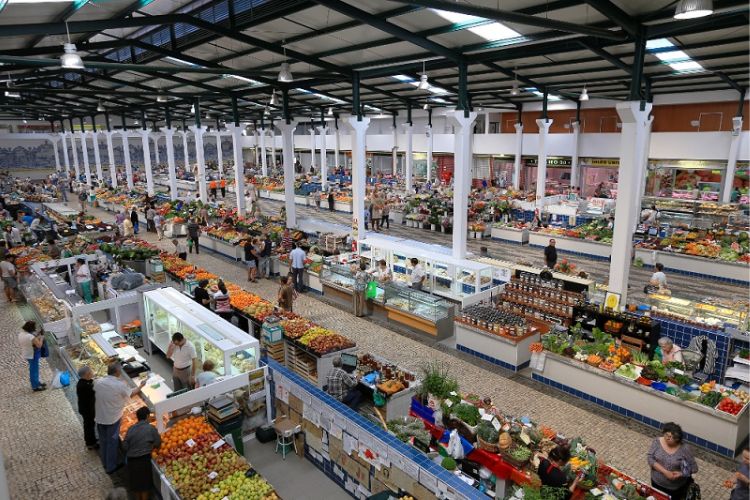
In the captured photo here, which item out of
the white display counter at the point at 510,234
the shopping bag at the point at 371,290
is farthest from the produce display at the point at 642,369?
the white display counter at the point at 510,234

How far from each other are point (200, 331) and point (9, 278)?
9130mm

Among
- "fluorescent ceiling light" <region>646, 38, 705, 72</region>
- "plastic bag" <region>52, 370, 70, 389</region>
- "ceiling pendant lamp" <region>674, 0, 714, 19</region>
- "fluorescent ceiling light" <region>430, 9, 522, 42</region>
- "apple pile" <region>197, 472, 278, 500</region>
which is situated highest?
"fluorescent ceiling light" <region>430, 9, 522, 42</region>

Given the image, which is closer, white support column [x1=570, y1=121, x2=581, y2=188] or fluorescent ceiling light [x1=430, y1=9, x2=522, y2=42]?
fluorescent ceiling light [x1=430, y1=9, x2=522, y2=42]

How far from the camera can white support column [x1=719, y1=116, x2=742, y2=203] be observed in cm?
2119

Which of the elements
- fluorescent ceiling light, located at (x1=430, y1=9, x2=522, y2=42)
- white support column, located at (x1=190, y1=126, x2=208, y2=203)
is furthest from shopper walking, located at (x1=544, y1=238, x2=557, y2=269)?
white support column, located at (x1=190, y1=126, x2=208, y2=203)

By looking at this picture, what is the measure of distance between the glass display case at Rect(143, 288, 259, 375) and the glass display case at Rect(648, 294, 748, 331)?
27.7ft

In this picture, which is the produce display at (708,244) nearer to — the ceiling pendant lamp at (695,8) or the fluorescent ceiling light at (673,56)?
the fluorescent ceiling light at (673,56)

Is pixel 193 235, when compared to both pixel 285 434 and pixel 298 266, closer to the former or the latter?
pixel 298 266

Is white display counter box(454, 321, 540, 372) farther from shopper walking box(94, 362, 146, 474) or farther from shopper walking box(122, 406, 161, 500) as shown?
shopper walking box(94, 362, 146, 474)

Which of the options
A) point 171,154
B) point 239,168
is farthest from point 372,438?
point 171,154

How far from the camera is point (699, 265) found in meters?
15.8

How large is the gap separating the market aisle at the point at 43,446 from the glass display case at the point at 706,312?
10737 mm

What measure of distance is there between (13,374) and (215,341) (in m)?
5.19

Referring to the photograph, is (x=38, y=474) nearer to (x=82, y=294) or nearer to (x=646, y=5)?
(x=82, y=294)
